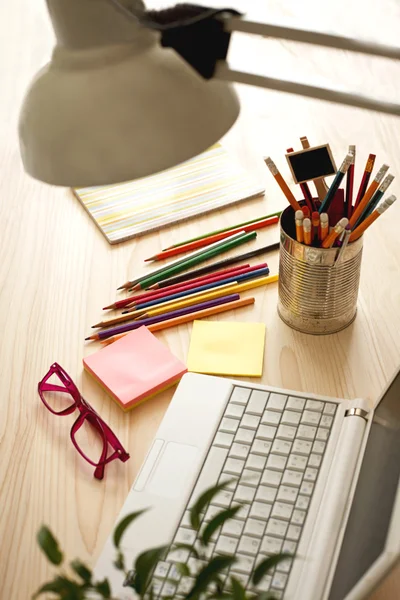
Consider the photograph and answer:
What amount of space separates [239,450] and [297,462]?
0.07 meters

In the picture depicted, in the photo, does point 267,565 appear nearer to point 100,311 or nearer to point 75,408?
point 75,408

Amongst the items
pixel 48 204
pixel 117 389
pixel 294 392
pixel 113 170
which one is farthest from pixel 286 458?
pixel 48 204

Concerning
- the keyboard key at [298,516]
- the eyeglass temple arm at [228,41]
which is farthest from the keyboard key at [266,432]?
the eyeglass temple arm at [228,41]

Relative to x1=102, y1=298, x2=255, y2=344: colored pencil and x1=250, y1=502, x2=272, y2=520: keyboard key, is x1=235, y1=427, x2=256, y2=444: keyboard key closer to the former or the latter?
x1=250, y1=502, x2=272, y2=520: keyboard key

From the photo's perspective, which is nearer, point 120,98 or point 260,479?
point 120,98

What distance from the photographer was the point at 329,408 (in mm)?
897

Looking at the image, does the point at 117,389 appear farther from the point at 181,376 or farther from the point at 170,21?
the point at 170,21

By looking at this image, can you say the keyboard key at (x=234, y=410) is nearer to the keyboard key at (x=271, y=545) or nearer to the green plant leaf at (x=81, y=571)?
the keyboard key at (x=271, y=545)

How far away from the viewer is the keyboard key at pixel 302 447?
0.85m

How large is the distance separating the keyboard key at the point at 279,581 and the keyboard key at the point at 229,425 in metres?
0.19

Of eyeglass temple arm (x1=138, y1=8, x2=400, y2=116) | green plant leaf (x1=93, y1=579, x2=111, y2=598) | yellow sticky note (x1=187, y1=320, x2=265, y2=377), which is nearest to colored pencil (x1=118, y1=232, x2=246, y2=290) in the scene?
yellow sticky note (x1=187, y1=320, x2=265, y2=377)

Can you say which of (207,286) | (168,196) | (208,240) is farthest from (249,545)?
(168,196)

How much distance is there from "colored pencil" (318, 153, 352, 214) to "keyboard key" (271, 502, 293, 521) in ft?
1.23

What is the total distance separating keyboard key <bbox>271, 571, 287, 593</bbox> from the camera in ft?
2.38
